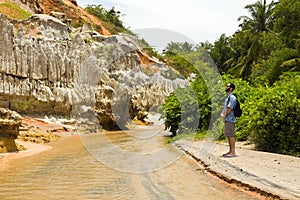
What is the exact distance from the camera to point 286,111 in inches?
389

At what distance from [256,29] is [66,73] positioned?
22.5 meters

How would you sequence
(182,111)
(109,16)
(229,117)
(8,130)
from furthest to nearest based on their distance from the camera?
(109,16)
(182,111)
(8,130)
(229,117)

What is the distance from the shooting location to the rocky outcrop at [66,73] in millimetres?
23219

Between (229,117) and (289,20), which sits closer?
(229,117)

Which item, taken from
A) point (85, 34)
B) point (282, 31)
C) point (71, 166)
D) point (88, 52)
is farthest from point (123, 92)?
point (71, 166)

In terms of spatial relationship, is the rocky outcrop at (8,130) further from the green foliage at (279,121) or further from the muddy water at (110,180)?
the green foliage at (279,121)

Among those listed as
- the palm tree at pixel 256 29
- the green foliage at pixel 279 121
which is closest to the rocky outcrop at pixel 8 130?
the green foliage at pixel 279 121

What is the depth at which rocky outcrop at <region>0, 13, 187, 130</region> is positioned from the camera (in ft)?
76.2

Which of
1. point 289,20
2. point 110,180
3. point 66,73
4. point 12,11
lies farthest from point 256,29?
point 110,180

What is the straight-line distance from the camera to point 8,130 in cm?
1270

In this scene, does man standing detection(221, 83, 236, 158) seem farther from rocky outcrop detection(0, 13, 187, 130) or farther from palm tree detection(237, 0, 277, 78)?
palm tree detection(237, 0, 277, 78)

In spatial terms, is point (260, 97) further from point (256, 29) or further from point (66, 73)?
point (256, 29)

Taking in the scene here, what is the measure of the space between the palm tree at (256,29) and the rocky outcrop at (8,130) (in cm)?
2796

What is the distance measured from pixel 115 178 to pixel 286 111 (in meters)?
5.22
